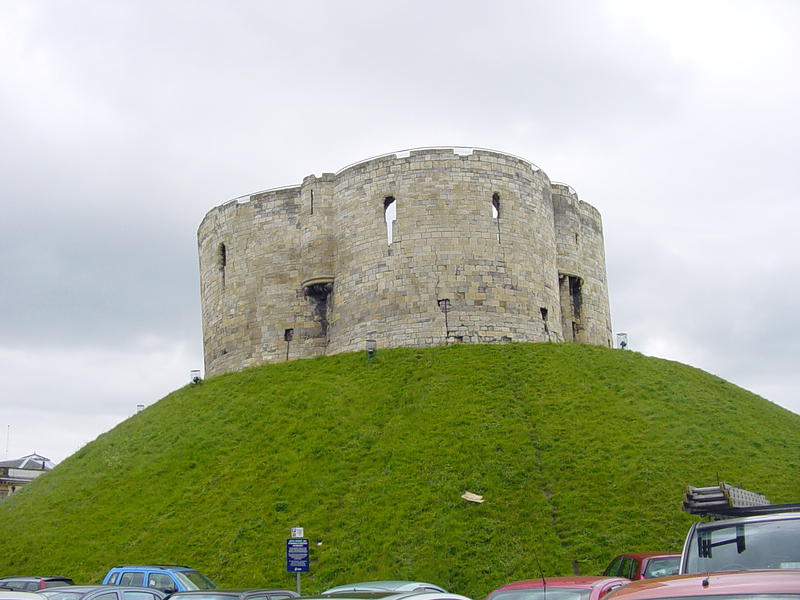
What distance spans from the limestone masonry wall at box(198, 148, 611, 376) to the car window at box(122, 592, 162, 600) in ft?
64.4

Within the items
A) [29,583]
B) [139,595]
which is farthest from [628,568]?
[29,583]

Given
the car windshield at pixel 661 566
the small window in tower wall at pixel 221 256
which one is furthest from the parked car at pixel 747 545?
the small window in tower wall at pixel 221 256

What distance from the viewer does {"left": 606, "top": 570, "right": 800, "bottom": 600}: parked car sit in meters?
4.18

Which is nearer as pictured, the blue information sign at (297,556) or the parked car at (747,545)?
the parked car at (747,545)

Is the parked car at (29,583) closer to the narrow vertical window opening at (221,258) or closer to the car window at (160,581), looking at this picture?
the car window at (160,581)

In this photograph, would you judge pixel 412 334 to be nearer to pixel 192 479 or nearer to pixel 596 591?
pixel 192 479

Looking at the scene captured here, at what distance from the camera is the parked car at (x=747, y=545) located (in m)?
6.60

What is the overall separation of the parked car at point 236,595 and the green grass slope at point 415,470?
7.60 metres

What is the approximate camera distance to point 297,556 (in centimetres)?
1773

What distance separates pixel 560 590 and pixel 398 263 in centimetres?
2452

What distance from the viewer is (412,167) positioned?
3422cm

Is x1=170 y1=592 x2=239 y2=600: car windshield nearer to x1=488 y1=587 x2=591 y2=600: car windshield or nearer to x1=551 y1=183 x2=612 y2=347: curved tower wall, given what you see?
x1=488 y1=587 x2=591 y2=600: car windshield

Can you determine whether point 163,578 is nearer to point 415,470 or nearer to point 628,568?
point 628,568

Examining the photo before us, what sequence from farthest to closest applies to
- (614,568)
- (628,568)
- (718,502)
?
(614,568) → (628,568) → (718,502)
